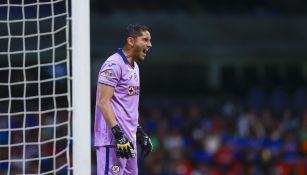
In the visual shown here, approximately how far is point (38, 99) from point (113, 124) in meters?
2.38

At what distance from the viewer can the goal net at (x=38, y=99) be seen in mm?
7742

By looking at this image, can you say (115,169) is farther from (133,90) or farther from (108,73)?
(108,73)

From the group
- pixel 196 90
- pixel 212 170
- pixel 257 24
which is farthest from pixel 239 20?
pixel 212 170

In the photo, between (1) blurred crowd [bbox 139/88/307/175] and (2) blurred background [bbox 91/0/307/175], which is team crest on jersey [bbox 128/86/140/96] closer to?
(1) blurred crowd [bbox 139/88/307/175]

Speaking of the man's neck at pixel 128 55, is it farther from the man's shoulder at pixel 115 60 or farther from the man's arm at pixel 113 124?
the man's arm at pixel 113 124

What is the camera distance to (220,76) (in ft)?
66.6

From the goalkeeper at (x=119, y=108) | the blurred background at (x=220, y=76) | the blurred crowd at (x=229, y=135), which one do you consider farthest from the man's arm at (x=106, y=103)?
the blurred background at (x=220, y=76)

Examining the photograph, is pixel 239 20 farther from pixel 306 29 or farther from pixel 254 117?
pixel 254 117

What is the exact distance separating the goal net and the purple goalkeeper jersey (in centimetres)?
25

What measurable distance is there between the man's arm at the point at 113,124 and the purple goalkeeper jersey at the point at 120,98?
4.0 inches

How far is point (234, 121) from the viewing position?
17.9 meters

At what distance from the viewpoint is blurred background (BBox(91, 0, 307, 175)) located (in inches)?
661

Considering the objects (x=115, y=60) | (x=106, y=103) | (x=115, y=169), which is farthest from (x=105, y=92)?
(x=115, y=169)

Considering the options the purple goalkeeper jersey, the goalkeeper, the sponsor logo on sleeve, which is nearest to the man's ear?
the goalkeeper
